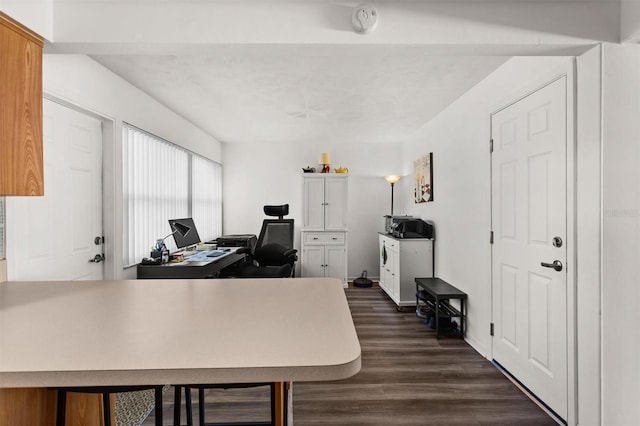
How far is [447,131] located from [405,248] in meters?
1.57

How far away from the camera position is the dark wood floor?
212 cm

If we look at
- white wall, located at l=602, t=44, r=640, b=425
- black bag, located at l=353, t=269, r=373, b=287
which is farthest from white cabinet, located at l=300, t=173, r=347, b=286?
white wall, located at l=602, t=44, r=640, b=425

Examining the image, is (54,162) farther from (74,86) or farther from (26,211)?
(74,86)

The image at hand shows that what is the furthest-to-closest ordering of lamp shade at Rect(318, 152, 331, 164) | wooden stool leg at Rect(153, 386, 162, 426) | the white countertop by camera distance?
lamp shade at Rect(318, 152, 331, 164), wooden stool leg at Rect(153, 386, 162, 426), the white countertop

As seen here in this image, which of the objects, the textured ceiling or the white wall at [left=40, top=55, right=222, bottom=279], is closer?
the white wall at [left=40, top=55, right=222, bottom=279]

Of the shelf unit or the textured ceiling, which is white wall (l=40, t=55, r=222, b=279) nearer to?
the textured ceiling

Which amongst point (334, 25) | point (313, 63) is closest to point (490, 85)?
point (313, 63)

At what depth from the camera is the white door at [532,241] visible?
209 cm

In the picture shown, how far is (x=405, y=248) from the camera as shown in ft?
14.4

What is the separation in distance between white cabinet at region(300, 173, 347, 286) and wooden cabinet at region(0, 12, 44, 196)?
4.07 meters

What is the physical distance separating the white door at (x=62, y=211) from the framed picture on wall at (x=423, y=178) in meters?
3.71

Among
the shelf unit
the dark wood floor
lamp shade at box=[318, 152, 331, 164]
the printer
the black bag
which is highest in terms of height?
lamp shade at box=[318, 152, 331, 164]

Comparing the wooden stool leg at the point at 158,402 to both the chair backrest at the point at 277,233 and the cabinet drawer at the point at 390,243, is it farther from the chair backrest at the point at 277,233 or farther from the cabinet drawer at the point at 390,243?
the cabinet drawer at the point at 390,243

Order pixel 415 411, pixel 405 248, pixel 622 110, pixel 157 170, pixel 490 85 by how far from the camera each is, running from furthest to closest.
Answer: pixel 405 248 < pixel 157 170 < pixel 490 85 < pixel 415 411 < pixel 622 110
